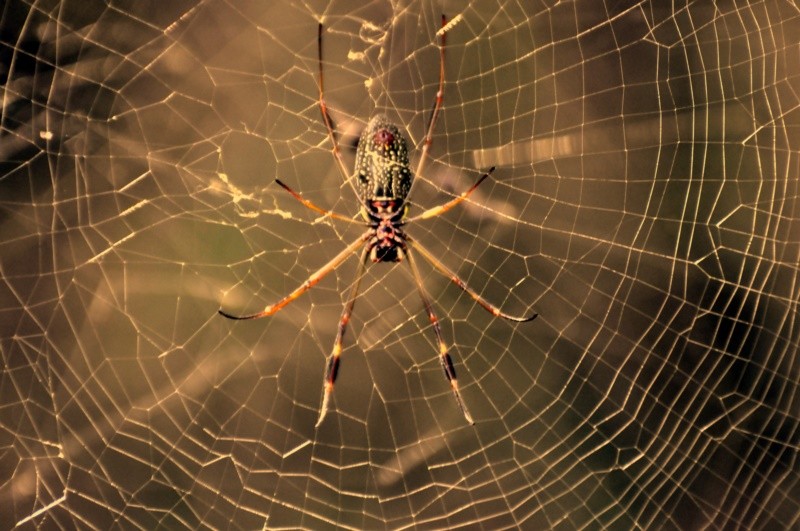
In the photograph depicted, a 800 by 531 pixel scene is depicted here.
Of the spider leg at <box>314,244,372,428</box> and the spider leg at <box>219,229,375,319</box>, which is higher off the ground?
the spider leg at <box>219,229,375,319</box>

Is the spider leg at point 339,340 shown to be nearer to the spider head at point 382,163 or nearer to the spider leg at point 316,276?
the spider leg at point 316,276

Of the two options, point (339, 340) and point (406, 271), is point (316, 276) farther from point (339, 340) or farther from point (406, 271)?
point (406, 271)

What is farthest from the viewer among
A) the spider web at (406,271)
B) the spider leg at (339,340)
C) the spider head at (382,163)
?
the spider web at (406,271)

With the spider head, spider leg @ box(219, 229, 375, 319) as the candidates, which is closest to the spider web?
spider leg @ box(219, 229, 375, 319)

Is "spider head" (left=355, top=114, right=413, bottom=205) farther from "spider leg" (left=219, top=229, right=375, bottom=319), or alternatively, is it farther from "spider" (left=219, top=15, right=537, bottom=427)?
"spider leg" (left=219, top=229, right=375, bottom=319)

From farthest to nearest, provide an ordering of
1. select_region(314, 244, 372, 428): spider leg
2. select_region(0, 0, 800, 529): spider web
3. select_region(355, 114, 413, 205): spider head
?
select_region(0, 0, 800, 529): spider web < select_region(314, 244, 372, 428): spider leg < select_region(355, 114, 413, 205): spider head

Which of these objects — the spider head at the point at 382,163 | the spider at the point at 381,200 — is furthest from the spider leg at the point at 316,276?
the spider head at the point at 382,163
